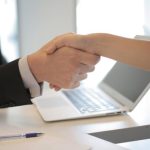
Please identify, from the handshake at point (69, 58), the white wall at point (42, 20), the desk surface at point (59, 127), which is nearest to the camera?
the desk surface at point (59, 127)

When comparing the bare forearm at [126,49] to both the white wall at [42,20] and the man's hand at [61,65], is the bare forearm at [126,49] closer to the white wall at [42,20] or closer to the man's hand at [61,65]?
the man's hand at [61,65]

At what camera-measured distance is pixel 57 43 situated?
0.82m

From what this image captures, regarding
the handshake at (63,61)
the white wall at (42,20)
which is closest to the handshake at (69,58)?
the handshake at (63,61)

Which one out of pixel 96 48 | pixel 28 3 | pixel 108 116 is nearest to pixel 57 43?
pixel 96 48

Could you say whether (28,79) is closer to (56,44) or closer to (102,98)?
(56,44)

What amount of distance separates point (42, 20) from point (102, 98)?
199cm

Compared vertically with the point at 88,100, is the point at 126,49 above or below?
above

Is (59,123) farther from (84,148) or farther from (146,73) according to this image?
(146,73)

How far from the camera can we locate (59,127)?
0.68m

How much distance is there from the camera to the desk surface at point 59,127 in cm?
58

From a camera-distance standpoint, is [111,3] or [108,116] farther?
[111,3]

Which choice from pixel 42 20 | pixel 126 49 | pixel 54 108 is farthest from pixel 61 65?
pixel 42 20

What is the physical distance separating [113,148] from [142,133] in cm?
14

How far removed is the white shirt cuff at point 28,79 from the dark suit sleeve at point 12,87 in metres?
0.02
